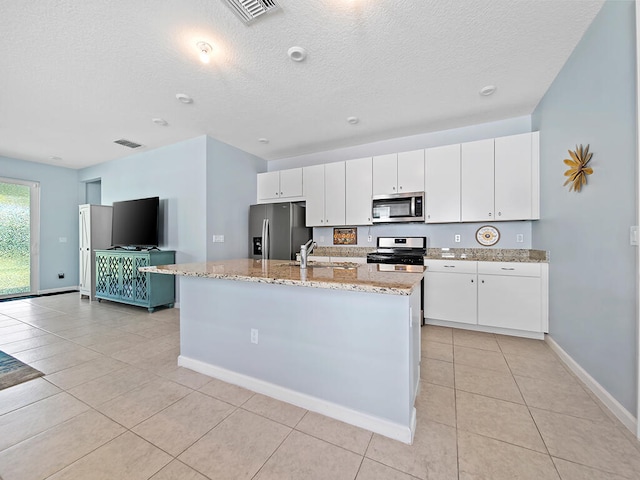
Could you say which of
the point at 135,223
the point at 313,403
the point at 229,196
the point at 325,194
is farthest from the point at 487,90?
the point at 135,223

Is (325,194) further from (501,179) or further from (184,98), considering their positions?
(501,179)

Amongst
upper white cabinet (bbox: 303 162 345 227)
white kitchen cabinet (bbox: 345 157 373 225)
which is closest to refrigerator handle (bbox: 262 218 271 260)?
upper white cabinet (bbox: 303 162 345 227)

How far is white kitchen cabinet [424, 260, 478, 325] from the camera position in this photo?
10.5ft

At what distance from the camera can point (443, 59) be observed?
7.43 ft

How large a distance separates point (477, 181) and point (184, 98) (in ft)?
11.8

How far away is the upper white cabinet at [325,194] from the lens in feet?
13.7

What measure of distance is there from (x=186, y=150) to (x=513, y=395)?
491cm

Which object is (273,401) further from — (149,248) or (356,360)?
(149,248)

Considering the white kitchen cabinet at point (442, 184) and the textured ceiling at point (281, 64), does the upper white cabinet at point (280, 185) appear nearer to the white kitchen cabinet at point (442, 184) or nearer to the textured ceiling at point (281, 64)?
the textured ceiling at point (281, 64)

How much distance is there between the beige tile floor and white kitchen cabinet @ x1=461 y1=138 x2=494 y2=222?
5.53ft

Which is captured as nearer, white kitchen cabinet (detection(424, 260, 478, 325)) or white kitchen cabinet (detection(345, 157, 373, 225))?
white kitchen cabinet (detection(424, 260, 478, 325))

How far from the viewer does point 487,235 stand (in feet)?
11.6

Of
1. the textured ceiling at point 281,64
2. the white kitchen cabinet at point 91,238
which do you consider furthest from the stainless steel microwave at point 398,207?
the white kitchen cabinet at point 91,238

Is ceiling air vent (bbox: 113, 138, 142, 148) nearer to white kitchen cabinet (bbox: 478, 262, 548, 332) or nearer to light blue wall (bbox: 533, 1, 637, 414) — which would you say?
white kitchen cabinet (bbox: 478, 262, 548, 332)
